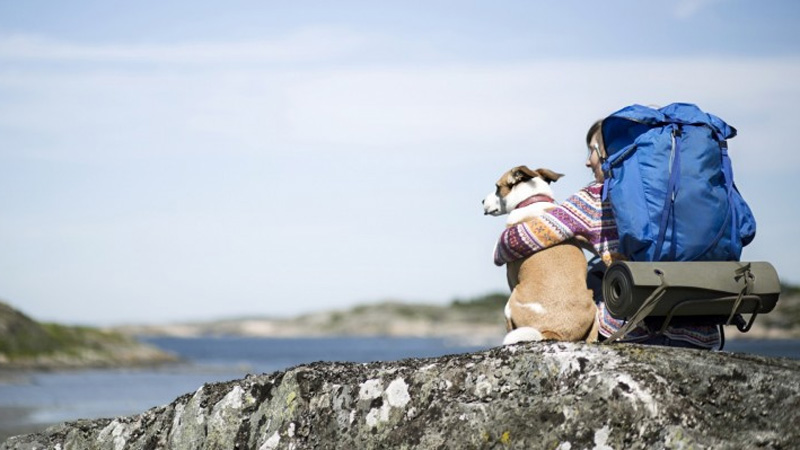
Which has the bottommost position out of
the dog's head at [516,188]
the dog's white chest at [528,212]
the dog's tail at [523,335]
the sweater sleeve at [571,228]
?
the dog's tail at [523,335]

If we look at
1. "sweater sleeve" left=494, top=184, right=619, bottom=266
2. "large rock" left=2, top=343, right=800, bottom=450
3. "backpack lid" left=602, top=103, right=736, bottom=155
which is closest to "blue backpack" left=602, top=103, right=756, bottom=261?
"backpack lid" left=602, top=103, right=736, bottom=155

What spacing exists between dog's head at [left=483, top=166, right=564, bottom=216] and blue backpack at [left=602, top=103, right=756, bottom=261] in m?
1.36

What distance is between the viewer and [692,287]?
225 inches

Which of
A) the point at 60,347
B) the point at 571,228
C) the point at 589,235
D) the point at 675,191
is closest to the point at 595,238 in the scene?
the point at 589,235

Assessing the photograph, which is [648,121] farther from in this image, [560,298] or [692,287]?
[560,298]

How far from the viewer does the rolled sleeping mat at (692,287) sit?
5668mm

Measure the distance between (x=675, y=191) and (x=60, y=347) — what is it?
237 ft

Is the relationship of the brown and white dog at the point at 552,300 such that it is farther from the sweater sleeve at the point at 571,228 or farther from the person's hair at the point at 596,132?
the person's hair at the point at 596,132

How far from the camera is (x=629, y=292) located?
566cm

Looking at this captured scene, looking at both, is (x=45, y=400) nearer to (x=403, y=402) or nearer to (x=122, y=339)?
(x=403, y=402)

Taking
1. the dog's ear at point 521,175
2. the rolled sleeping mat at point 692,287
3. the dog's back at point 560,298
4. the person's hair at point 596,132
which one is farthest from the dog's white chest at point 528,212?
the rolled sleeping mat at point 692,287

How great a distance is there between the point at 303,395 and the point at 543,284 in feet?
6.49

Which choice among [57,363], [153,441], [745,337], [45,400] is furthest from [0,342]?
[745,337]

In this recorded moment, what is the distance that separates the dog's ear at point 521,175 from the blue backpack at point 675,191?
1.42 metres
